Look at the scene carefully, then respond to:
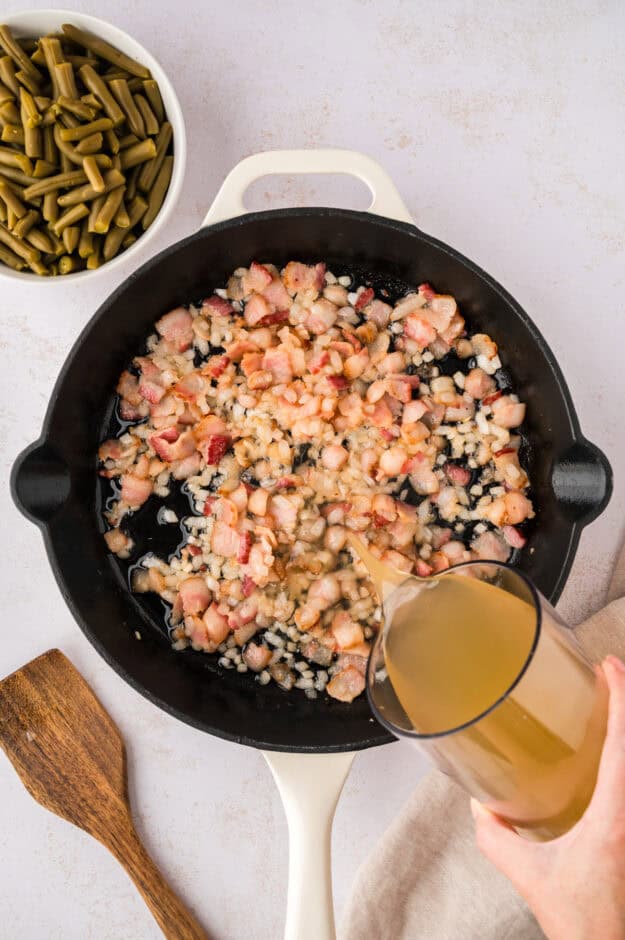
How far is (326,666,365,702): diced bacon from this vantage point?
1.47 metres

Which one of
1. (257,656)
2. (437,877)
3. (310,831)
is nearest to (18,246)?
(257,656)

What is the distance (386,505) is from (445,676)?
1.30 ft

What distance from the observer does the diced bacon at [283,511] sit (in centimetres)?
146

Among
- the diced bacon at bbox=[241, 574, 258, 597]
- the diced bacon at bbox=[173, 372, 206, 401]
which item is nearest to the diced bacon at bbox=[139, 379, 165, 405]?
the diced bacon at bbox=[173, 372, 206, 401]

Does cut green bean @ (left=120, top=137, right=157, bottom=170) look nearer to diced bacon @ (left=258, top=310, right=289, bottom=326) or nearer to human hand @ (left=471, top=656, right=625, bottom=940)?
diced bacon @ (left=258, top=310, right=289, bottom=326)

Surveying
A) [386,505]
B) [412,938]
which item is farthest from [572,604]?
[412,938]

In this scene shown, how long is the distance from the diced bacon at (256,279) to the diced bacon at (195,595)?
1.65 feet

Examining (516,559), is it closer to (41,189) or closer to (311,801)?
(311,801)

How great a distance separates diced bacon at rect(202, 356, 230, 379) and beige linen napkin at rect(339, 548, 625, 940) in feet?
2.43

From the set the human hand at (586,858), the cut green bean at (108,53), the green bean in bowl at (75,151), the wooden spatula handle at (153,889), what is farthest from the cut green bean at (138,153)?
the wooden spatula handle at (153,889)

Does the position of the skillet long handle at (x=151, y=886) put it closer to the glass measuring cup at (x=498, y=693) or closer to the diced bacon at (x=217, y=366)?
the glass measuring cup at (x=498, y=693)

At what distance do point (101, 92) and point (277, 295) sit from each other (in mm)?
420

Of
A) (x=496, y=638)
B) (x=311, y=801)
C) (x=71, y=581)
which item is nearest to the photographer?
(x=496, y=638)

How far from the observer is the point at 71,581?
1408 mm
